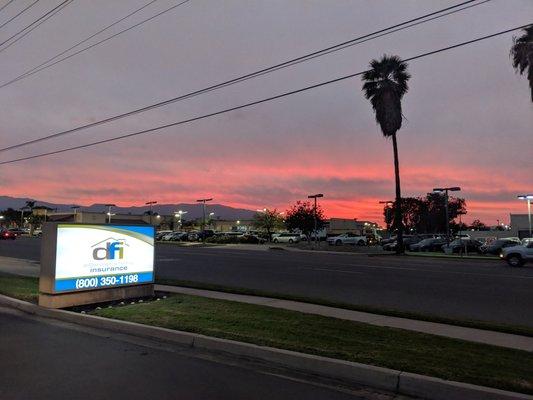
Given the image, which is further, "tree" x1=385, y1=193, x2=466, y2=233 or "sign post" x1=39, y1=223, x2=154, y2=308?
"tree" x1=385, y1=193, x2=466, y2=233


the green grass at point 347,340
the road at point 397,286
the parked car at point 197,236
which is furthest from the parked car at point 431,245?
the green grass at point 347,340

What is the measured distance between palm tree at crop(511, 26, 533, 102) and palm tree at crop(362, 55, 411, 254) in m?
8.78

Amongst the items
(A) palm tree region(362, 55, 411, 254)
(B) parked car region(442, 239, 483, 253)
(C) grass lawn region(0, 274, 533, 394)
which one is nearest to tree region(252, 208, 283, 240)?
(B) parked car region(442, 239, 483, 253)

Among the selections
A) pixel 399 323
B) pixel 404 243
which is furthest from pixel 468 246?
pixel 399 323

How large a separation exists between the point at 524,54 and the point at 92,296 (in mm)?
29583

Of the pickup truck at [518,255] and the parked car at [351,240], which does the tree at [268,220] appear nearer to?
the parked car at [351,240]

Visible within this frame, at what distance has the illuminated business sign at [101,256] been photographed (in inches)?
416

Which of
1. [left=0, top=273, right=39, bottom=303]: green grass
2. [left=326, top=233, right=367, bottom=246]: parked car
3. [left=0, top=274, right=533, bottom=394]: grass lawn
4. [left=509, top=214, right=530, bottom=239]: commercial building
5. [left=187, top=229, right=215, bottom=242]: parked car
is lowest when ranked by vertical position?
[left=0, top=274, right=533, bottom=394]: grass lawn

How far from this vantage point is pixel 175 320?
30.0ft

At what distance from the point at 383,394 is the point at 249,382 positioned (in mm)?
1526

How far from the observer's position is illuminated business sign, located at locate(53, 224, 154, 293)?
10.6m

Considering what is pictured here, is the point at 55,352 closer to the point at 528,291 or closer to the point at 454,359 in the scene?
the point at 454,359

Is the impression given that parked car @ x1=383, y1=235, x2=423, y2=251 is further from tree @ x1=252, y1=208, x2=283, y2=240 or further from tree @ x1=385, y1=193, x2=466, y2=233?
tree @ x1=385, y1=193, x2=466, y2=233

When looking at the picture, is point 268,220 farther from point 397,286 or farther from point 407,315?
point 407,315
